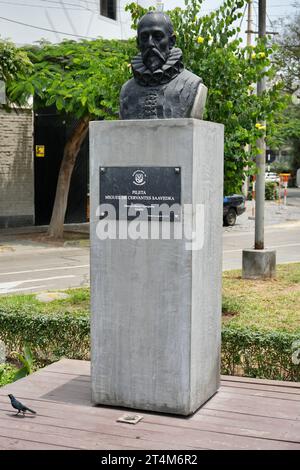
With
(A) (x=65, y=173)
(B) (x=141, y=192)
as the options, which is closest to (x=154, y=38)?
(B) (x=141, y=192)

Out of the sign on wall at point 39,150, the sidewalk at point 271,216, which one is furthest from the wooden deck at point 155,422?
the sidewalk at point 271,216

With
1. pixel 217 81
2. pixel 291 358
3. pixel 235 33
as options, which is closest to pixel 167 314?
pixel 291 358

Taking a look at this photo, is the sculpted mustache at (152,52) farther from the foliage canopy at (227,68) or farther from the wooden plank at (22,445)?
the foliage canopy at (227,68)

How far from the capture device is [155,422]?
509cm

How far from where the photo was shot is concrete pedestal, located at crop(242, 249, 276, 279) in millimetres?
12688

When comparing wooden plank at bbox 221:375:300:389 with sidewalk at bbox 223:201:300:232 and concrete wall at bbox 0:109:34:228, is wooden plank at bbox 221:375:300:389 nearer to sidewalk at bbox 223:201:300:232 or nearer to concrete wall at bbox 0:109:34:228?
concrete wall at bbox 0:109:34:228

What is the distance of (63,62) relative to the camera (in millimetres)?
17969

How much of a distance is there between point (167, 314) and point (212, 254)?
0.64 m

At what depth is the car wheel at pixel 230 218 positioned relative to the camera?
941 inches

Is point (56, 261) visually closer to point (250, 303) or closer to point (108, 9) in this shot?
point (250, 303)

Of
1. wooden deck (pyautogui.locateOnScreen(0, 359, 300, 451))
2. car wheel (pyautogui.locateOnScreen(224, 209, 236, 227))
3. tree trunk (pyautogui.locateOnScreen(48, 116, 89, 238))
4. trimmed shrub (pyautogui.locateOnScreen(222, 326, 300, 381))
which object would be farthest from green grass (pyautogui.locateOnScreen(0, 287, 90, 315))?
car wheel (pyautogui.locateOnScreen(224, 209, 236, 227))

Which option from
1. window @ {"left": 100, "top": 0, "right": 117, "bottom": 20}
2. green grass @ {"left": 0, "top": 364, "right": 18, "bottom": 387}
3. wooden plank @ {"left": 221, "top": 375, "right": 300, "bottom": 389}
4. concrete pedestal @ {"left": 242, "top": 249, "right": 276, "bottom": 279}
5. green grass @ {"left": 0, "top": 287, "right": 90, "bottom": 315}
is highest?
window @ {"left": 100, "top": 0, "right": 117, "bottom": 20}

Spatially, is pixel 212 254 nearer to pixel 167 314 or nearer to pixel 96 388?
pixel 167 314

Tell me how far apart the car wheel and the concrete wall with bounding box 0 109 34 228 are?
6411 mm
